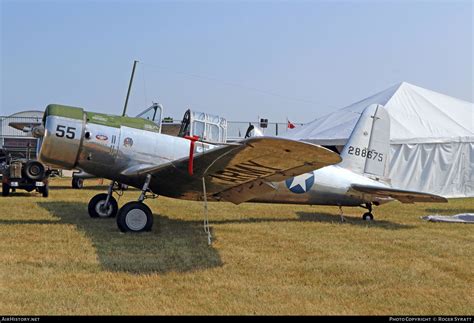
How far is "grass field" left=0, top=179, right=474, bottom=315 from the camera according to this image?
4031mm

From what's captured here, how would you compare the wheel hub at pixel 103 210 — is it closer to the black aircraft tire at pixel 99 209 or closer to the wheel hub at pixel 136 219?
the black aircraft tire at pixel 99 209

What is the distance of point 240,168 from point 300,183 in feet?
9.37

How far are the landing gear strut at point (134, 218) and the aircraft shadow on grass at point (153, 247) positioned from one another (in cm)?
12

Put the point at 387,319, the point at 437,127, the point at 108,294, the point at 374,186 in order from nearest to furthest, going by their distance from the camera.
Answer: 1. the point at 387,319
2. the point at 108,294
3. the point at 374,186
4. the point at 437,127

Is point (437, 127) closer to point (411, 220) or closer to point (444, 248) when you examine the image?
point (411, 220)

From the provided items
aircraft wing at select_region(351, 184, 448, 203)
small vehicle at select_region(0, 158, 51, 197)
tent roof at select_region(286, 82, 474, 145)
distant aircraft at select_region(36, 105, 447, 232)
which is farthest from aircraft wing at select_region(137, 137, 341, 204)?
tent roof at select_region(286, 82, 474, 145)

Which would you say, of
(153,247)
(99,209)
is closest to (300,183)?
(153,247)

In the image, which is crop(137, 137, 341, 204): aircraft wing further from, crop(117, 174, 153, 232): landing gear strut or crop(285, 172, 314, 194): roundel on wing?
crop(285, 172, 314, 194): roundel on wing

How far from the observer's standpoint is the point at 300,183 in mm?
9234

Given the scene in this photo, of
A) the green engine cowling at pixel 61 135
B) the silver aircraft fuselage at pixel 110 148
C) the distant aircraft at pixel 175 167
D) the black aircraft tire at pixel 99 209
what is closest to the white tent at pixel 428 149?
the distant aircraft at pixel 175 167

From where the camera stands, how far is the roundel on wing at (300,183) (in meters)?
9.18

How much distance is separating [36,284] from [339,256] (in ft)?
11.1

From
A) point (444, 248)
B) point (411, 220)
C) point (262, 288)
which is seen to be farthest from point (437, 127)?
point (262, 288)

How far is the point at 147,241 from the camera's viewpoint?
6.82 m
